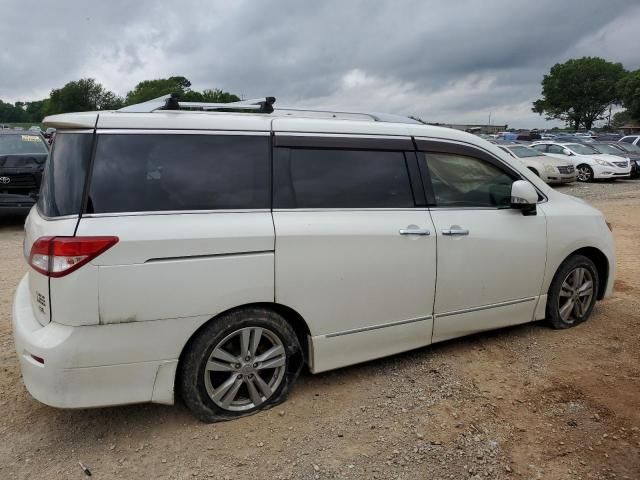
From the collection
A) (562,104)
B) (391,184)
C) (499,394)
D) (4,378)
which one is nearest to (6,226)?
(4,378)

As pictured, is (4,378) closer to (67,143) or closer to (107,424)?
(107,424)

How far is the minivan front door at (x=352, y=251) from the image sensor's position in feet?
10.2

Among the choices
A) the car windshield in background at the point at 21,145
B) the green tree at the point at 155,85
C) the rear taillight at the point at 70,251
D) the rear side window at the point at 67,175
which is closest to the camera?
the rear taillight at the point at 70,251

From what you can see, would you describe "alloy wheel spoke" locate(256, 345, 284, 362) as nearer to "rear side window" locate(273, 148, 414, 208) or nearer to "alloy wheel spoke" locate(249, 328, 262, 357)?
"alloy wheel spoke" locate(249, 328, 262, 357)

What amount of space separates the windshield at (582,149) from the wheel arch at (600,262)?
58.0ft

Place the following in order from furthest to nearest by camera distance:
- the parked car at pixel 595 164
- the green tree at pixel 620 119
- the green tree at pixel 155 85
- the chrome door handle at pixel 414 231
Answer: the green tree at pixel 155 85 → the green tree at pixel 620 119 → the parked car at pixel 595 164 → the chrome door handle at pixel 414 231

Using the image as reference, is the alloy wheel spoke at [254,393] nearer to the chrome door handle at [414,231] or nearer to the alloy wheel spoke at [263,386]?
the alloy wheel spoke at [263,386]

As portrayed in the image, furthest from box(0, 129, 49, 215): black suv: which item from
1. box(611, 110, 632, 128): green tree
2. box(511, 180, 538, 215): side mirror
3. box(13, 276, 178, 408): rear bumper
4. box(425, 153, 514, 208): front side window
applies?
box(611, 110, 632, 128): green tree

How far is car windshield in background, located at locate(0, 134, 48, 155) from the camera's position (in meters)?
9.45

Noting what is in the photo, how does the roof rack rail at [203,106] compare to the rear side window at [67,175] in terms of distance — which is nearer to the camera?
the rear side window at [67,175]

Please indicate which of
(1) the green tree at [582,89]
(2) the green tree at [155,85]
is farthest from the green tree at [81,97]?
(1) the green tree at [582,89]

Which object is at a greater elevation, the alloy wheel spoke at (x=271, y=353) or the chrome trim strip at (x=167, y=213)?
the chrome trim strip at (x=167, y=213)

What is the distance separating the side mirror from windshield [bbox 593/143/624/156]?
65.4 ft

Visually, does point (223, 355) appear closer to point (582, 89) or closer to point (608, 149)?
point (608, 149)
